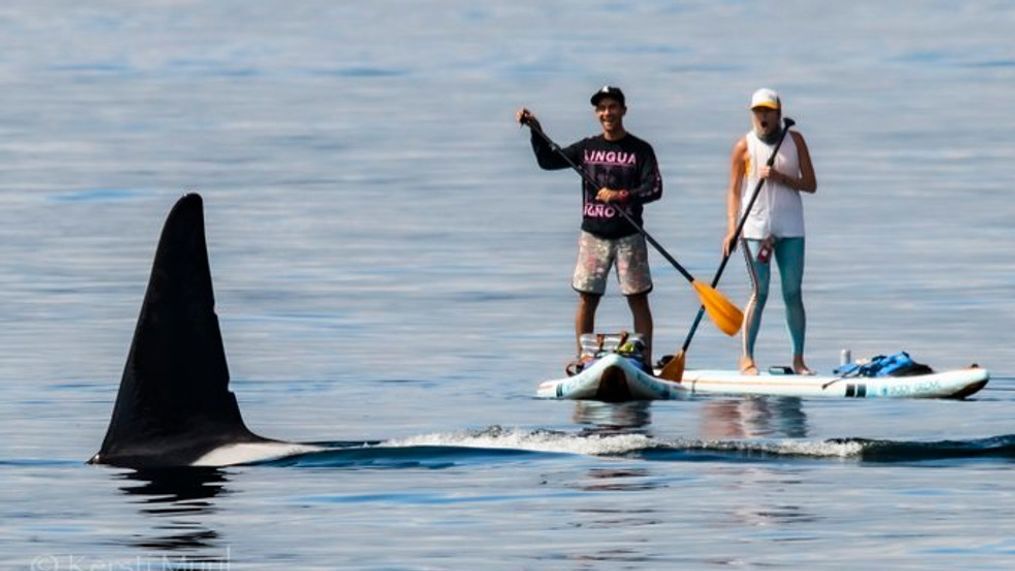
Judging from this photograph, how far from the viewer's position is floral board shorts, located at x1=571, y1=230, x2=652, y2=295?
23170 millimetres

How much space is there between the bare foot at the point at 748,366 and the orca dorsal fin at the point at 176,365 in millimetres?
6223

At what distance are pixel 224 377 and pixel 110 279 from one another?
13188 millimetres

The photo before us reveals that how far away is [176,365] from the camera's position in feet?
55.4

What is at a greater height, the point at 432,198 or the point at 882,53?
the point at 882,53

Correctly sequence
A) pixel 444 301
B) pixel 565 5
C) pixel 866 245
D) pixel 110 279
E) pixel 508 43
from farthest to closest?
pixel 565 5 < pixel 508 43 < pixel 866 245 < pixel 110 279 < pixel 444 301

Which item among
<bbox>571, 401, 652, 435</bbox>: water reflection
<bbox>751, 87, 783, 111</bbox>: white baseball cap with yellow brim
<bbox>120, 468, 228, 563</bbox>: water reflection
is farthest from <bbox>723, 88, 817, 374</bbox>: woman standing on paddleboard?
<bbox>120, 468, 228, 563</bbox>: water reflection

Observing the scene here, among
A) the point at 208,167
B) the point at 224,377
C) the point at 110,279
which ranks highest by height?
the point at 208,167

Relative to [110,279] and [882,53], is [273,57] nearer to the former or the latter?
[882,53]

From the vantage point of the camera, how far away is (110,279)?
98.6ft

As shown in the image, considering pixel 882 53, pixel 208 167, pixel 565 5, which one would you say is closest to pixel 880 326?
pixel 208 167

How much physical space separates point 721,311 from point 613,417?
2506 mm

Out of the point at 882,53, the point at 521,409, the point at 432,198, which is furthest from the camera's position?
the point at 882,53

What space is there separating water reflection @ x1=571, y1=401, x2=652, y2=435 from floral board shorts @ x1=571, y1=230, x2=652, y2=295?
1406mm

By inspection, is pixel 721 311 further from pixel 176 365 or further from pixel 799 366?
pixel 176 365
